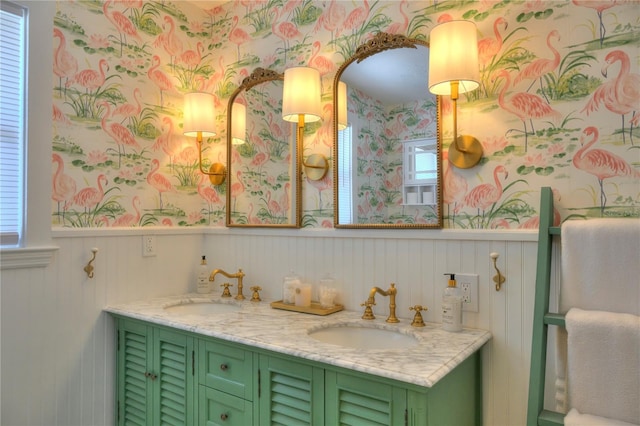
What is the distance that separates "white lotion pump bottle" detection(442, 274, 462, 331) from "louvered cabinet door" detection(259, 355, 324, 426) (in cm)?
53

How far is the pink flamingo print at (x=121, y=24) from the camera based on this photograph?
2076 millimetres

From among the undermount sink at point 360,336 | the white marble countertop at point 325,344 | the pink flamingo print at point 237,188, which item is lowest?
the undermount sink at point 360,336

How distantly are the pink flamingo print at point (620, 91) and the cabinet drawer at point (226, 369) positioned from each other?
1496 mm

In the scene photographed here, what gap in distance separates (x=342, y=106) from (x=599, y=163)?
3.45ft

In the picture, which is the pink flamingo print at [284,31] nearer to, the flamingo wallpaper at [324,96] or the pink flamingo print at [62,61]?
the flamingo wallpaper at [324,96]

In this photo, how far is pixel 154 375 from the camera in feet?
6.17

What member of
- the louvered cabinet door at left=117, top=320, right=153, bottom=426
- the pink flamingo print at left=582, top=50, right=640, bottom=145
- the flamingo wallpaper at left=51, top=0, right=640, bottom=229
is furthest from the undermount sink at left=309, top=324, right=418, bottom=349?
the pink flamingo print at left=582, top=50, right=640, bottom=145

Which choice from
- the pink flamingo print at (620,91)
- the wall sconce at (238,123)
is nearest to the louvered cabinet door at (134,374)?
the wall sconce at (238,123)

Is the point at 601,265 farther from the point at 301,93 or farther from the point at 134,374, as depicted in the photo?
the point at 134,374

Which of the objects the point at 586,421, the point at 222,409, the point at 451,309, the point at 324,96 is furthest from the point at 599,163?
the point at 222,409

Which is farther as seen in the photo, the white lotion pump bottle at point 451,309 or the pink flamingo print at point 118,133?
the pink flamingo print at point 118,133

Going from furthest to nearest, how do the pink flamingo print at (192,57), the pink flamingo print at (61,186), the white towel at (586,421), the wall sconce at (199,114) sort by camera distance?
the pink flamingo print at (192,57), the wall sconce at (199,114), the pink flamingo print at (61,186), the white towel at (586,421)

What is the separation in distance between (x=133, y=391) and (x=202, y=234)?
2.93 feet

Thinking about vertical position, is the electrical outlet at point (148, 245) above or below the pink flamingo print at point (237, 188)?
below
